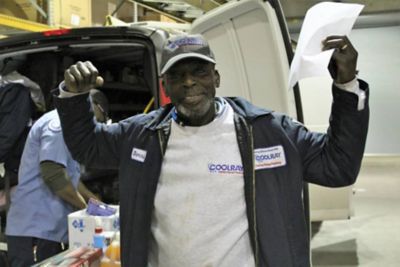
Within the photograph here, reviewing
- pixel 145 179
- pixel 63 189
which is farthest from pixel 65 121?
pixel 63 189

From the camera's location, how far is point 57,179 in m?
2.72

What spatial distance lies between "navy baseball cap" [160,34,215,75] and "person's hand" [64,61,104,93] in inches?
9.1

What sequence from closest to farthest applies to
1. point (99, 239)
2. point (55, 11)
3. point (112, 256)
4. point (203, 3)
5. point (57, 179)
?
point (112, 256), point (99, 239), point (57, 179), point (55, 11), point (203, 3)

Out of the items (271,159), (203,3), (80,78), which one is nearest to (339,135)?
(271,159)

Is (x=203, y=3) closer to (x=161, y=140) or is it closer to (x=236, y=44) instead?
(x=236, y=44)

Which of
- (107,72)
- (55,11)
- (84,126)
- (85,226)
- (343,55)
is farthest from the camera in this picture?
(107,72)

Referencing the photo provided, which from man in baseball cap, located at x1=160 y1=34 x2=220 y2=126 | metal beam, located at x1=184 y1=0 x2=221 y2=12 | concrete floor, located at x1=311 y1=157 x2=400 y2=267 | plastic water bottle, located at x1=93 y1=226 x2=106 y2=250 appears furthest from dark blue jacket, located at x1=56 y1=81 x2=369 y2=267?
metal beam, located at x1=184 y1=0 x2=221 y2=12

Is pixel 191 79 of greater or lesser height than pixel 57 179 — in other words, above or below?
above

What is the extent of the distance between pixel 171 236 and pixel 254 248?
0.87 feet

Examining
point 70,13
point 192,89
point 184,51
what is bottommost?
point 192,89

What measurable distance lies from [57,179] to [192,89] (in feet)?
4.68

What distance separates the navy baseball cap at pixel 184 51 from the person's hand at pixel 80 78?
0.23 metres

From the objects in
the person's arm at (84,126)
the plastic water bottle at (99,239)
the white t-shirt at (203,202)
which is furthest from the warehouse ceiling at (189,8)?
the white t-shirt at (203,202)

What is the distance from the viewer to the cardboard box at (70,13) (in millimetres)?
4242
